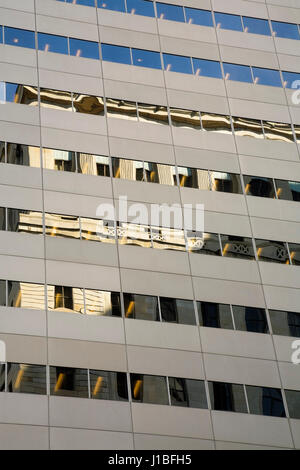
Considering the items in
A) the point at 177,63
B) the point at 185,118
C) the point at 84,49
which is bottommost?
the point at 185,118

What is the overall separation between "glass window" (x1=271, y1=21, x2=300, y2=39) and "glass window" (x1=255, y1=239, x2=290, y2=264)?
16.4 meters

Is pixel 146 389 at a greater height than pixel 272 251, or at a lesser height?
lesser

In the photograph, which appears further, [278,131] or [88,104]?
[278,131]

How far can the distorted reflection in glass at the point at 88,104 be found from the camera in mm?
47500

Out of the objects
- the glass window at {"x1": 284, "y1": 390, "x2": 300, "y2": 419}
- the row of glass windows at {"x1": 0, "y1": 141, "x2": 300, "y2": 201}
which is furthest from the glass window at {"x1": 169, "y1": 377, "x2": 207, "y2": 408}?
the row of glass windows at {"x1": 0, "y1": 141, "x2": 300, "y2": 201}

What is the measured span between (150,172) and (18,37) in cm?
1168

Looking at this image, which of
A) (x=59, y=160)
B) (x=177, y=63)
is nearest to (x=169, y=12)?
(x=177, y=63)

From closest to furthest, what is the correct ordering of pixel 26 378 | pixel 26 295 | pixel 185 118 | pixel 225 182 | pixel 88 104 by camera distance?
pixel 26 378
pixel 26 295
pixel 225 182
pixel 88 104
pixel 185 118

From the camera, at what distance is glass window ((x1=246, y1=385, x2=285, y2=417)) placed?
40.7 meters

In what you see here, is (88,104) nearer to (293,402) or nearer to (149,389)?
(149,389)

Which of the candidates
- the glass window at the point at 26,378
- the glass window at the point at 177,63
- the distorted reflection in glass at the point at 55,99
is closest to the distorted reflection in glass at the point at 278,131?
the glass window at the point at 177,63

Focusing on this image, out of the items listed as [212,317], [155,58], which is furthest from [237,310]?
[155,58]

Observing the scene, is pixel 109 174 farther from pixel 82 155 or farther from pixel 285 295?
pixel 285 295

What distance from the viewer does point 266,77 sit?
172ft
